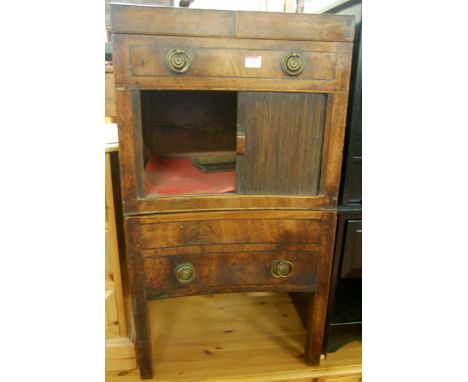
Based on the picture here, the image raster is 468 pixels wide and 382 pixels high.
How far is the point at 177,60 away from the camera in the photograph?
2.39 feet

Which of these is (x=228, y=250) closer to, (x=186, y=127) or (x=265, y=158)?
(x=265, y=158)

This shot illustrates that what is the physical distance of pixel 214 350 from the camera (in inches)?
42.9

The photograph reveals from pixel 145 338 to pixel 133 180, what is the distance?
0.44 metres

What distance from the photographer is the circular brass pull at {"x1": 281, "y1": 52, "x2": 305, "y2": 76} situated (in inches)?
29.8

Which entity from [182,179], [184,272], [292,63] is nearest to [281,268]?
[184,272]

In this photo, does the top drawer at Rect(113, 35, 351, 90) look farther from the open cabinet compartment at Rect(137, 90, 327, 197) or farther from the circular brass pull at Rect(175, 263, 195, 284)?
the circular brass pull at Rect(175, 263, 195, 284)

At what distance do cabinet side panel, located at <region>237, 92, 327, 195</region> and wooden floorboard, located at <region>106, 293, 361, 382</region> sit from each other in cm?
55

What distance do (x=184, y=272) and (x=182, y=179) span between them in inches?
9.9

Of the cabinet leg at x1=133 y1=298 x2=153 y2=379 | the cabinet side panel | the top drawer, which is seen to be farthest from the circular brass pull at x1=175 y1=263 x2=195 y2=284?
the top drawer

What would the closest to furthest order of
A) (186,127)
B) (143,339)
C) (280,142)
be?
(280,142) < (143,339) < (186,127)

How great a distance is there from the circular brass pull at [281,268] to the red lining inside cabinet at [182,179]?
227 millimetres

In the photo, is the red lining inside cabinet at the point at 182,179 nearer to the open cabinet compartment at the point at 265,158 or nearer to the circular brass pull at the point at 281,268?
the open cabinet compartment at the point at 265,158
